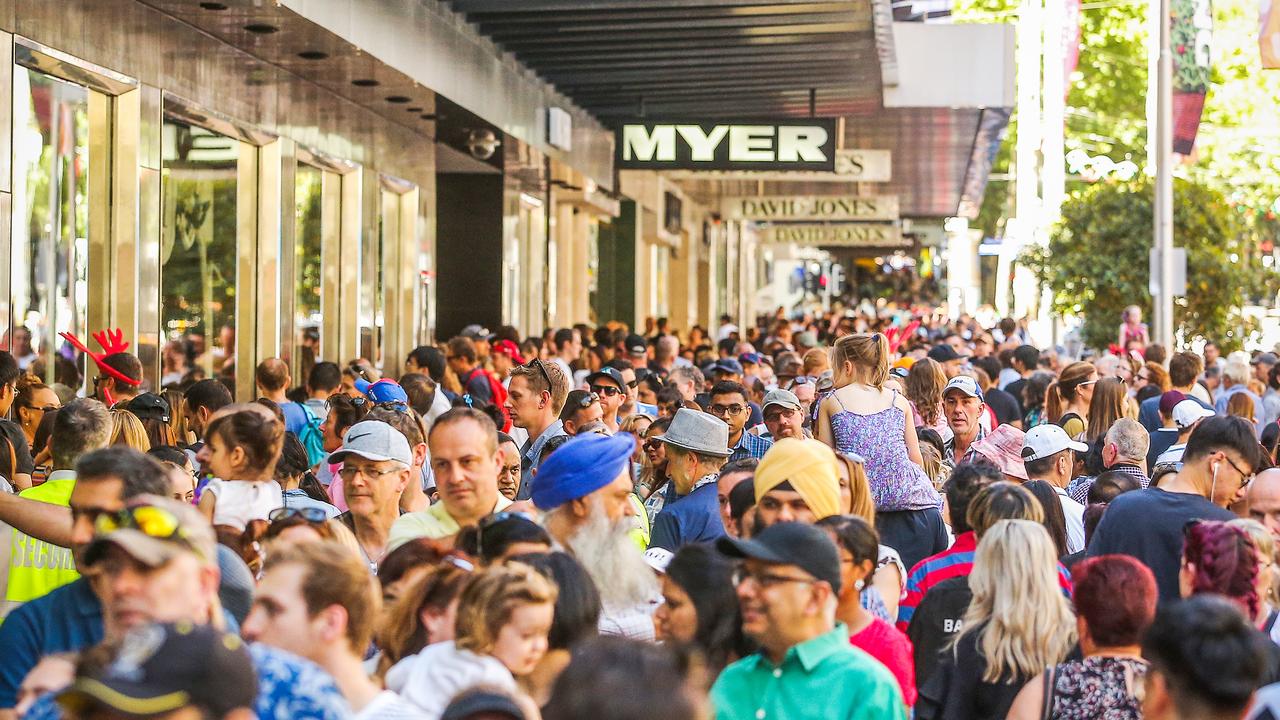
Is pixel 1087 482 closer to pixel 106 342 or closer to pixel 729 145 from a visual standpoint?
pixel 106 342

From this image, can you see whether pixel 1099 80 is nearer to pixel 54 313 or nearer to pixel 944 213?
pixel 944 213

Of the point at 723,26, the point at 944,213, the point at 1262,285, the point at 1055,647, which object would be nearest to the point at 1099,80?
the point at 944,213

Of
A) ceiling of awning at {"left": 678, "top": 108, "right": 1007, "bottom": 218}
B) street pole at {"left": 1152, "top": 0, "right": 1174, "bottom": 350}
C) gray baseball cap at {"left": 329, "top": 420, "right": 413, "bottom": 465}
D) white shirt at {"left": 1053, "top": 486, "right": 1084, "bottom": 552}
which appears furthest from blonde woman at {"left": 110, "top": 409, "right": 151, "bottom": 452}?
street pole at {"left": 1152, "top": 0, "right": 1174, "bottom": 350}

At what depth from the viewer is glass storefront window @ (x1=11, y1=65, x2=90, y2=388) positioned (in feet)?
36.8

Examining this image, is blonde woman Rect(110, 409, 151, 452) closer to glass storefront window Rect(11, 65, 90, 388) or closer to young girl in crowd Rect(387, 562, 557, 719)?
glass storefront window Rect(11, 65, 90, 388)

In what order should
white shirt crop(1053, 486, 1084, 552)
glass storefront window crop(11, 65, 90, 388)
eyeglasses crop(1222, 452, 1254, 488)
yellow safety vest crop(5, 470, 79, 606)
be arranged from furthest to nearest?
glass storefront window crop(11, 65, 90, 388) → white shirt crop(1053, 486, 1084, 552) → eyeglasses crop(1222, 452, 1254, 488) → yellow safety vest crop(5, 470, 79, 606)

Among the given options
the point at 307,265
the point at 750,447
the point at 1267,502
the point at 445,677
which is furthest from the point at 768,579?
the point at 307,265

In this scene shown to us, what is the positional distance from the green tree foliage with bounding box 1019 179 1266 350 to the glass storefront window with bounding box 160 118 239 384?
17.4 meters

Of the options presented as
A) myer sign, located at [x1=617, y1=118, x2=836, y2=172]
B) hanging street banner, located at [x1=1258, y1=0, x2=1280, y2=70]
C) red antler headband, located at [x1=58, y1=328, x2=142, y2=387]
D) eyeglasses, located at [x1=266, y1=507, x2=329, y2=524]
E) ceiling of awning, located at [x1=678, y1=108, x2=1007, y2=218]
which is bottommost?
eyeglasses, located at [x1=266, y1=507, x2=329, y2=524]

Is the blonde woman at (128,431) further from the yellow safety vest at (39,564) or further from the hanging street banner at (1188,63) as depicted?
the hanging street banner at (1188,63)

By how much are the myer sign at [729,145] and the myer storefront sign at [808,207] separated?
1461 centimetres

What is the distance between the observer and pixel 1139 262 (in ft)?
95.2

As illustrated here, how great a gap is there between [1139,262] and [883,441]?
69.1 ft

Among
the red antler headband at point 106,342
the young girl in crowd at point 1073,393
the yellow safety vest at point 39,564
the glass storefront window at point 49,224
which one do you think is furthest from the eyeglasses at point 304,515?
the young girl in crowd at point 1073,393
